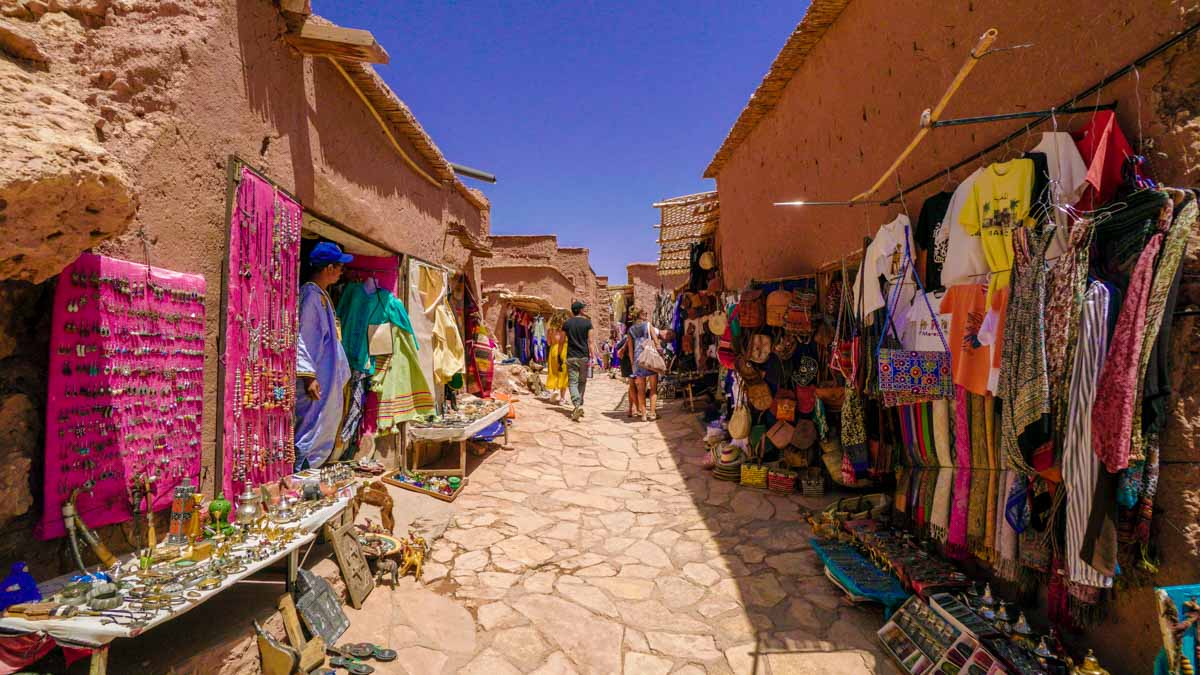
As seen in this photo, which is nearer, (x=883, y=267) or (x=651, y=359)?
(x=883, y=267)

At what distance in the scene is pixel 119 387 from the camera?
7.60 ft

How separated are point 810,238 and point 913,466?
2.89 meters

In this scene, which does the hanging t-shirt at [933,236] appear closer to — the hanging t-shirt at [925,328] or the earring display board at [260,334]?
the hanging t-shirt at [925,328]

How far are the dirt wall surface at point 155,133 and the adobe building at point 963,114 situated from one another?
4.20 m

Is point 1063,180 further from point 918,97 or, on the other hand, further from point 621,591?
point 621,591

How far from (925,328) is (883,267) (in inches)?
28.8

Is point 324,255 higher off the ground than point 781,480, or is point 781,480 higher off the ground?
point 324,255

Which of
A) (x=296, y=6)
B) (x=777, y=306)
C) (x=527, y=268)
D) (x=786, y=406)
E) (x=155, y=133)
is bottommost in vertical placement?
(x=786, y=406)

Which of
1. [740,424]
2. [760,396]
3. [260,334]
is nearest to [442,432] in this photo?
[260,334]

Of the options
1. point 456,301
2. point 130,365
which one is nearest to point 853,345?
point 130,365

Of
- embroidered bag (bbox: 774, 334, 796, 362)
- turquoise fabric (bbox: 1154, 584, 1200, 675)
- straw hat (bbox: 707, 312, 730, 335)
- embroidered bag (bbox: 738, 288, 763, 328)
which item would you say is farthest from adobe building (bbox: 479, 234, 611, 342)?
turquoise fabric (bbox: 1154, 584, 1200, 675)

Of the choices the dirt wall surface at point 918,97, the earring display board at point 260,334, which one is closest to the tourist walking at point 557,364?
the dirt wall surface at point 918,97

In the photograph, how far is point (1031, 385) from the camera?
2527 millimetres

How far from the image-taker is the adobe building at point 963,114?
7.08ft
